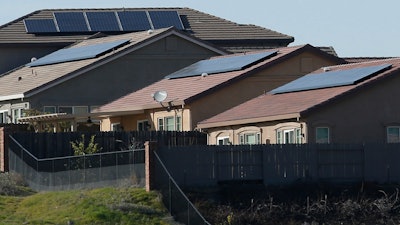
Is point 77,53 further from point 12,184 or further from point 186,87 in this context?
point 12,184

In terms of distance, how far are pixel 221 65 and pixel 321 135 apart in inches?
497

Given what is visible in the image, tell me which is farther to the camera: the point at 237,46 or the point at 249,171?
the point at 237,46

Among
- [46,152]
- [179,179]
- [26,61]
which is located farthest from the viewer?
[26,61]

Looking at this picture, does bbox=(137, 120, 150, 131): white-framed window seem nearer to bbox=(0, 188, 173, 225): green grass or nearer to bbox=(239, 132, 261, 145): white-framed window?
bbox=(239, 132, 261, 145): white-framed window

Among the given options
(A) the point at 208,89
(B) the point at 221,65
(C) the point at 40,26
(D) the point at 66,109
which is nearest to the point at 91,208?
(A) the point at 208,89

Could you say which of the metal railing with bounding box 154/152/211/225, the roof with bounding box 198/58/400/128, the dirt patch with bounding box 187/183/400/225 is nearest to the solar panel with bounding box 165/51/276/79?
the roof with bounding box 198/58/400/128

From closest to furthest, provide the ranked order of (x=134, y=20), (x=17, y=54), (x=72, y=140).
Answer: (x=72, y=140), (x=17, y=54), (x=134, y=20)

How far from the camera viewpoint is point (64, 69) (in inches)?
2675

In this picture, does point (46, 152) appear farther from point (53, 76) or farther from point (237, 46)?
point (237, 46)

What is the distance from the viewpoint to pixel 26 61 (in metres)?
75.9

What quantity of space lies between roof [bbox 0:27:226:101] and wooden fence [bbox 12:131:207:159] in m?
13.4

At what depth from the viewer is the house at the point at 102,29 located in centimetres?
7556

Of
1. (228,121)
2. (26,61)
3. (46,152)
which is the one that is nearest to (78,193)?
(46,152)

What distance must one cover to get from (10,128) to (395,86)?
1400 cm
